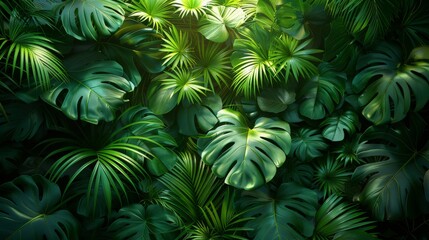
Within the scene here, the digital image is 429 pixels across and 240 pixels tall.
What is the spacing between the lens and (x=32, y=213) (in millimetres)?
1713

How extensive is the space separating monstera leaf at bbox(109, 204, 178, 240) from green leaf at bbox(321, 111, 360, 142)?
0.95m

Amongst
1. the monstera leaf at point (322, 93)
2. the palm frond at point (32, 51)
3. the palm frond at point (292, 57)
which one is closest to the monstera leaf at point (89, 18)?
the palm frond at point (32, 51)

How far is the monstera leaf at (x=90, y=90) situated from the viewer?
6.09 ft

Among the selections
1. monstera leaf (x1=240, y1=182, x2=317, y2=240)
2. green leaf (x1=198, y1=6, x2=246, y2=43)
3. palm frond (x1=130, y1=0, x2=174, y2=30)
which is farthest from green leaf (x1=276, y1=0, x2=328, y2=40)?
monstera leaf (x1=240, y1=182, x2=317, y2=240)

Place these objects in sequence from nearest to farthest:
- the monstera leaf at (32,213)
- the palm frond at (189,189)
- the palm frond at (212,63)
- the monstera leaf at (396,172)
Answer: the monstera leaf at (32,213) → the monstera leaf at (396,172) → the palm frond at (189,189) → the palm frond at (212,63)

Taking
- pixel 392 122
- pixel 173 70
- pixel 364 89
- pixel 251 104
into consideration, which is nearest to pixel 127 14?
pixel 173 70

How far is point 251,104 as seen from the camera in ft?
7.41

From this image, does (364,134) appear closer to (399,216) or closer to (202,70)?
(399,216)

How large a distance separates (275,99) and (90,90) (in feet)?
3.41

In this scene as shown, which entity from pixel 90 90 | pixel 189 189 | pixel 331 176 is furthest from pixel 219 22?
pixel 331 176

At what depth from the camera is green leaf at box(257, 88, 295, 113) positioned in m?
2.17

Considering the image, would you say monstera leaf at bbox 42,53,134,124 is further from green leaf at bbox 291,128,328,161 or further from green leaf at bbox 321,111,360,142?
green leaf at bbox 321,111,360,142

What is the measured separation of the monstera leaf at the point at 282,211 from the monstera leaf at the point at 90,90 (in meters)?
0.86

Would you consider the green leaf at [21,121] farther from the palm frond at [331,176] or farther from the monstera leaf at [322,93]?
the palm frond at [331,176]
